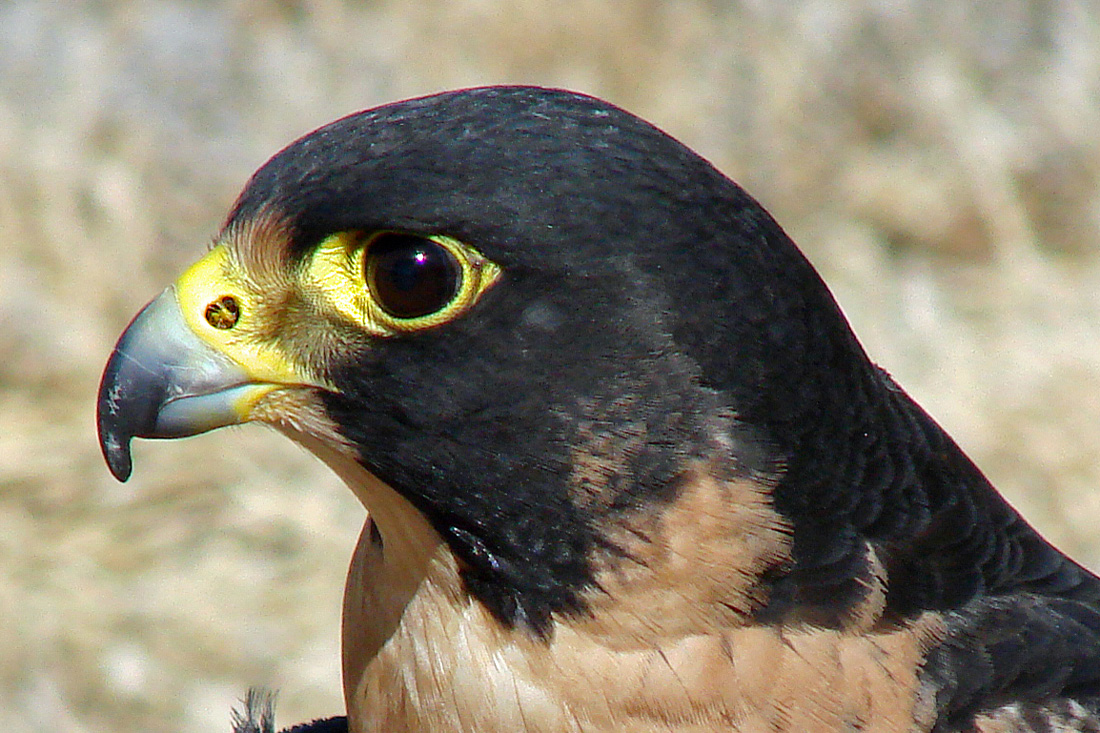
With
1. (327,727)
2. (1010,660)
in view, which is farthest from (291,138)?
(1010,660)

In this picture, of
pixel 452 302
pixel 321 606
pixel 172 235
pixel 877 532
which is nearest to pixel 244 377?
pixel 452 302

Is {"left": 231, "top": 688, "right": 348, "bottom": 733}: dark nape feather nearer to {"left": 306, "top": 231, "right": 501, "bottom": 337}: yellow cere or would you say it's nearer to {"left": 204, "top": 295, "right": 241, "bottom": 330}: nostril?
{"left": 204, "top": 295, "right": 241, "bottom": 330}: nostril

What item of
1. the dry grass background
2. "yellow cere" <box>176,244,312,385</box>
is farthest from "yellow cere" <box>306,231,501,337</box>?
the dry grass background

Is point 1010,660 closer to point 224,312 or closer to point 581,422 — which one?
point 581,422

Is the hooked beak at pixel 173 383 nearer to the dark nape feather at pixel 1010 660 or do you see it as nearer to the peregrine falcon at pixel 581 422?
the peregrine falcon at pixel 581 422

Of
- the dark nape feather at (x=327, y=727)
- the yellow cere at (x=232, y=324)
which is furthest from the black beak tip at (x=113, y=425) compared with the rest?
the dark nape feather at (x=327, y=727)

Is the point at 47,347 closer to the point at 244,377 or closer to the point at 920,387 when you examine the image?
the point at 920,387
